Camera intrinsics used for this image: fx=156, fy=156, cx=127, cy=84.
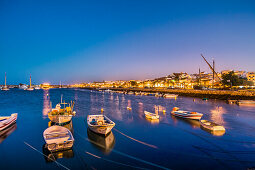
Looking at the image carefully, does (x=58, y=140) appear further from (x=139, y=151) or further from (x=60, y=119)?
(x=60, y=119)

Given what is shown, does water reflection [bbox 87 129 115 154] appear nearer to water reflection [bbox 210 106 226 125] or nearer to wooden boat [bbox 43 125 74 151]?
wooden boat [bbox 43 125 74 151]

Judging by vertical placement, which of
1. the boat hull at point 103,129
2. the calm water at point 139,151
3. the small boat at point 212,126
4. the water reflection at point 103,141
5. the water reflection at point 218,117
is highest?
the boat hull at point 103,129

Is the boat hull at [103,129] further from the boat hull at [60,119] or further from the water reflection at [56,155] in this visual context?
the boat hull at [60,119]

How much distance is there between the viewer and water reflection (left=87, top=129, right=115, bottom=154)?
13.7 m

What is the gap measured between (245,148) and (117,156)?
11369 mm

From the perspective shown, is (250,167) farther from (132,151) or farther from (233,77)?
(233,77)

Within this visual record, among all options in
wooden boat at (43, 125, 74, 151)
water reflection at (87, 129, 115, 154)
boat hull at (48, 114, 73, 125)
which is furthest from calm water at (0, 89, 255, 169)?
boat hull at (48, 114, 73, 125)

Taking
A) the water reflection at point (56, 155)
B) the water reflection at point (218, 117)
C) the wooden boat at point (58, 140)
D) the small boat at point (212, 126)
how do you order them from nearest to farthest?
1. the water reflection at point (56, 155)
2. the wooden boat at point (58, 140)
3. the small boat at point (212, 126)
4. the water reflection at point (218, 117)

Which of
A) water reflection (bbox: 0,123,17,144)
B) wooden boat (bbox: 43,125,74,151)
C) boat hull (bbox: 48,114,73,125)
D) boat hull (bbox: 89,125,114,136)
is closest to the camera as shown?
wooden boat (bbox: 43,125,74,151)

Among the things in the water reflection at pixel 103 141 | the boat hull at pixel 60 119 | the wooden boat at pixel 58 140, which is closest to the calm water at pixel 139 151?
the water reflection at pixel 103 141

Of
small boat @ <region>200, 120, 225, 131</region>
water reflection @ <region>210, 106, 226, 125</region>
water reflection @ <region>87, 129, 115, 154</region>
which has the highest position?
small boat @ <region>200, 120, 225, 131</region>

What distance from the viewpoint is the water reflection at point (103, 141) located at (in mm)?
13713

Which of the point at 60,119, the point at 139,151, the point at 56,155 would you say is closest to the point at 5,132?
the point at 60,119

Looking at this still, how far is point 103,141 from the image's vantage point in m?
15.1
